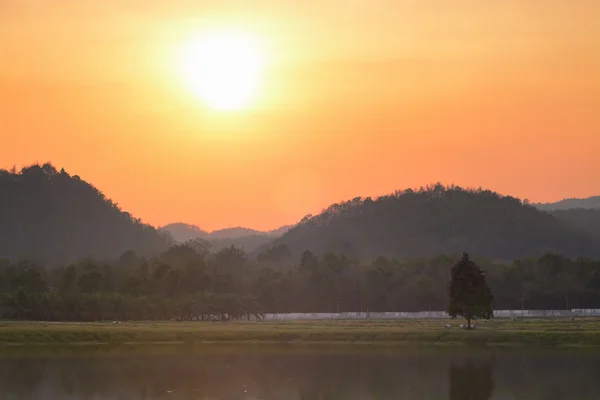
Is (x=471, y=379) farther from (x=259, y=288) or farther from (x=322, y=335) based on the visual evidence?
(x=259, y=288)

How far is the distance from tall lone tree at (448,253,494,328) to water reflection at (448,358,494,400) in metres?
26.2

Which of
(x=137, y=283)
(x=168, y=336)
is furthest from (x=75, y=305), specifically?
(x=168, y=336)

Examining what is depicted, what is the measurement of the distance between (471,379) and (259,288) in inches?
4116

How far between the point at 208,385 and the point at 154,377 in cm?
520

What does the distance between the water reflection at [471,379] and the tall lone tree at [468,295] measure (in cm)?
2623

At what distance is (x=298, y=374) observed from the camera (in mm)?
56250

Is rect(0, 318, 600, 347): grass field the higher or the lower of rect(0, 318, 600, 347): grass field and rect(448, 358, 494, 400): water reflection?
the higher

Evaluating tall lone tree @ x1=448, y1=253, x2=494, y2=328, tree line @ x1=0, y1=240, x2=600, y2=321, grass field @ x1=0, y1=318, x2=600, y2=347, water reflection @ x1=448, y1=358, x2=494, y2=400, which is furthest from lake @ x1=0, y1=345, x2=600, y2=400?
tree line @ x1=0, y1=240, x2=600, y2=321

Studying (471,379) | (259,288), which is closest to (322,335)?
(471,379)

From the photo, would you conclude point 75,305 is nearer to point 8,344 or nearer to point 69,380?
point 8,344

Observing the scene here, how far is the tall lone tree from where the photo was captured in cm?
9131

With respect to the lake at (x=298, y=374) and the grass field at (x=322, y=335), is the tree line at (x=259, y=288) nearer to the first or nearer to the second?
the grass field at (x=322, y=335)

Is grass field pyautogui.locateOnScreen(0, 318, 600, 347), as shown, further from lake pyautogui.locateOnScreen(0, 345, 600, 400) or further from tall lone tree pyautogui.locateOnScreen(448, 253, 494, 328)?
lake pyautogui.locateOnScreen(0, 345, 600, 400)

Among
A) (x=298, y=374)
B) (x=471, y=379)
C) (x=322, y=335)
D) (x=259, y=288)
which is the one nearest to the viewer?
(x=471, y=379)
